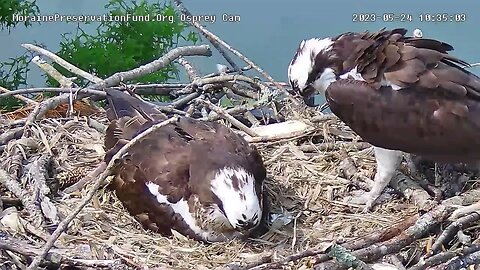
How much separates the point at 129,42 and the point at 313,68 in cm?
282

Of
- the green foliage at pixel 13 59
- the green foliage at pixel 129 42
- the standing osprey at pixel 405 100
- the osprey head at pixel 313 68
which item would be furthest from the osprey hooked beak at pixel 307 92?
the green foliage at pixel 13 59

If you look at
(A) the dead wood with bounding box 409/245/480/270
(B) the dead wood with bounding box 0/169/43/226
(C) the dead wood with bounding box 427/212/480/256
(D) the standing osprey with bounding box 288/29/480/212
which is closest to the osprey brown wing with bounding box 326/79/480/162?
(D) the standing osprey with bounding box 288/29/480/212

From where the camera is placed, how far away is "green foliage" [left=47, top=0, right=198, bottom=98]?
580 centimetres

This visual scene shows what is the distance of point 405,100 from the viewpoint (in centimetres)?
306

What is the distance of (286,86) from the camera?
4121 millimetres

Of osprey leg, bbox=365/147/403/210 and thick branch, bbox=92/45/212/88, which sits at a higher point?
thick branch, bbox=92/45/212/88

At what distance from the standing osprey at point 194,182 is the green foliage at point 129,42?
2.45 meters

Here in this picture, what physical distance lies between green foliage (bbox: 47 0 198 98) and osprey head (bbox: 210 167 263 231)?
2797mm

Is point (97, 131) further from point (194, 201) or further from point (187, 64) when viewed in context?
point (194, 201)

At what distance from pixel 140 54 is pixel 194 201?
3.04 metres

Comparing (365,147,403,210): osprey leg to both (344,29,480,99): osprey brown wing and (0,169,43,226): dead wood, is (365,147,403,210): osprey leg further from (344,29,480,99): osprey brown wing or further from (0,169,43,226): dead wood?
(0,169,43,226): dead wood

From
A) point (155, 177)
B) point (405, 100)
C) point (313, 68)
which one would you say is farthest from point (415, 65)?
point (155, 177)

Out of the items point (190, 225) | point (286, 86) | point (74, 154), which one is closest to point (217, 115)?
point (286, 86)

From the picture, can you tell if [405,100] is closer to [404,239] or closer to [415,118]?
[415,118]
